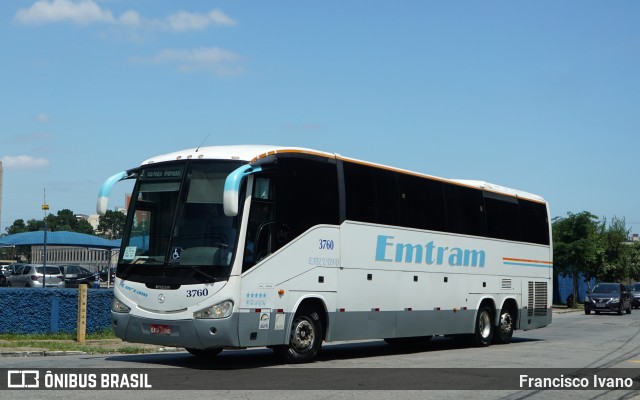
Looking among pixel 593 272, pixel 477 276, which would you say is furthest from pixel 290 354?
pixel 593 272

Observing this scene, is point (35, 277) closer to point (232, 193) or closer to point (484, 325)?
point (484, 325)

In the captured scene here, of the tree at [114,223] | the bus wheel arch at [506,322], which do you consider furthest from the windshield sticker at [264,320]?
the tree at [114,223]

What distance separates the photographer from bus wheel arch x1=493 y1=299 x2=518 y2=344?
2227cm

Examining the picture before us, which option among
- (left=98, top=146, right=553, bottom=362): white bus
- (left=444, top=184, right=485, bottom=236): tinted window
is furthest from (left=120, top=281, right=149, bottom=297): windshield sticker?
(left=444, top=184, right=485, bottom=236): tinted window

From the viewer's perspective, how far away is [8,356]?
54.6 ft

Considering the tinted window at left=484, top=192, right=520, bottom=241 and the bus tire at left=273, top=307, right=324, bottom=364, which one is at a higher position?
the tinted window at left=484, top=192, right=520, bottom=241

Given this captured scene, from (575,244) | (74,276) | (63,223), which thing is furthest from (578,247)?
(63,223)

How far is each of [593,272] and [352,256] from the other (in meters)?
46.2

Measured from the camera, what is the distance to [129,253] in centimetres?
1462

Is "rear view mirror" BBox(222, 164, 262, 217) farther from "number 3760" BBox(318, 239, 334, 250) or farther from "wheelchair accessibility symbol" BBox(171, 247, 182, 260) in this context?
"number 3760" BBox(318, 239, 334, 250)

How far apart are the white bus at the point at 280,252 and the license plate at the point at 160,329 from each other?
0.06 ft

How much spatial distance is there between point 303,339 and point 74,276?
39887mm

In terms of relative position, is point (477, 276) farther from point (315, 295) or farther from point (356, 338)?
point (315, 295)

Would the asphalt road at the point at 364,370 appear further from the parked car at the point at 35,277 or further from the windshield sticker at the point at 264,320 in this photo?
the parked car at the point at 35,277
